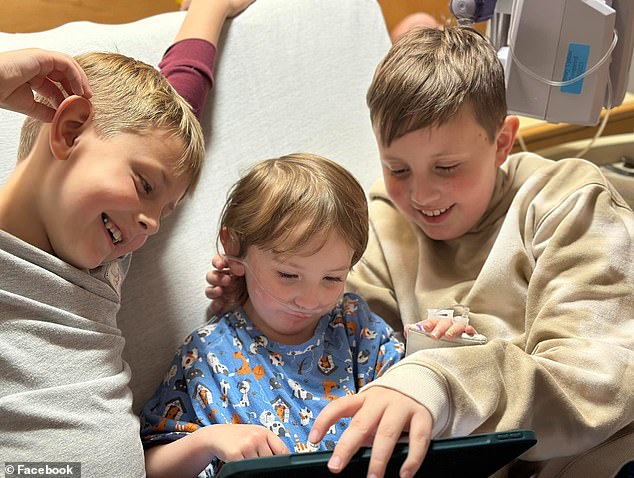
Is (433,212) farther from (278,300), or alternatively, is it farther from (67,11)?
(67,11)

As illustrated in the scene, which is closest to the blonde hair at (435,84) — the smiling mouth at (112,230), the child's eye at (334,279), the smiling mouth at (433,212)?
the smiling mouth at (433,212)

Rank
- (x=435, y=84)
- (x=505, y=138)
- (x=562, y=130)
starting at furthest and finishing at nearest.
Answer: (x=562, y=130)
(x=505, y=138)
(x=435, y=84)

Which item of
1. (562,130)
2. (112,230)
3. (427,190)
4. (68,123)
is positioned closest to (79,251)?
(112,230)

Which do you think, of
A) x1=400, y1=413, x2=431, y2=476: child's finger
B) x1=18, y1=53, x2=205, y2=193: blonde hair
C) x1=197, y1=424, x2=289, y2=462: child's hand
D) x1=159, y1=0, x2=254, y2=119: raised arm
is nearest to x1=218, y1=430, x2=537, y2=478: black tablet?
x1=400, y1=413, x2=431, y2=476: child's finger

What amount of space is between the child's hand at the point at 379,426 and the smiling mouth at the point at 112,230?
15.4 inches

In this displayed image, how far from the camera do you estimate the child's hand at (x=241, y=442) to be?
41.9 inches

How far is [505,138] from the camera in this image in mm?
1461

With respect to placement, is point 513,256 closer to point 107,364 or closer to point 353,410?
point 353,410

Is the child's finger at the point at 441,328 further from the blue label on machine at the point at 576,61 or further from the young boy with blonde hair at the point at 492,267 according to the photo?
the blue label on machine at the point at 576,61

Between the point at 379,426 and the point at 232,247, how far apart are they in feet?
1.53

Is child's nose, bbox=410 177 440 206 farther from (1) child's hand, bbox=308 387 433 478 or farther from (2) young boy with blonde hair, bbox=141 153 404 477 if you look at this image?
(1) child's hand, bbox=308 387 433 478

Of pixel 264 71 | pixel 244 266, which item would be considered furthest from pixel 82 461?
pixel 264 71

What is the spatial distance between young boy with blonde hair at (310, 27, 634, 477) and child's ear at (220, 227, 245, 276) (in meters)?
0.28

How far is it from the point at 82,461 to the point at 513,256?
0.74 metres
